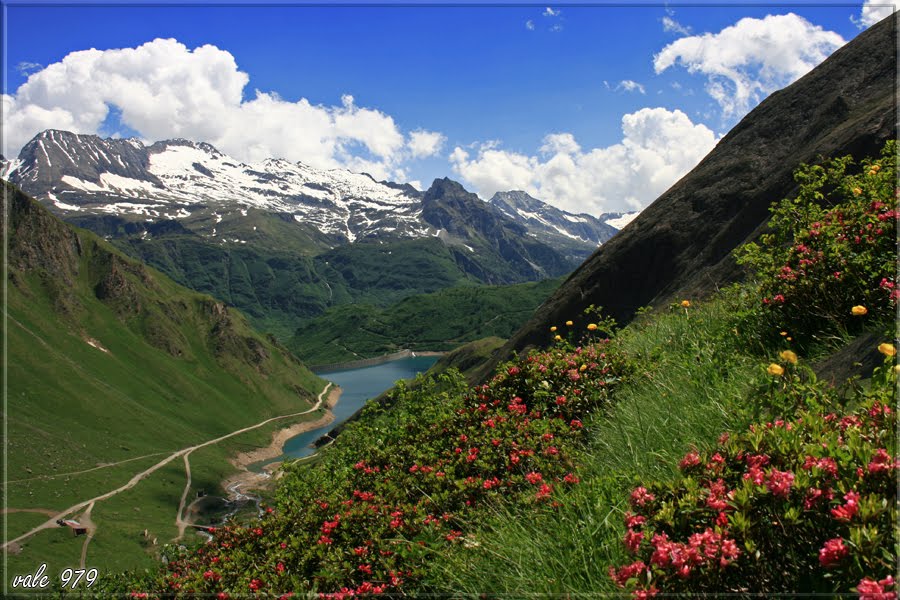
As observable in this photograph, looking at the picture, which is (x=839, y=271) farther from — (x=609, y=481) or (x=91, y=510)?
(x=91, y=510)

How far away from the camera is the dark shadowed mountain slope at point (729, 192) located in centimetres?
3334

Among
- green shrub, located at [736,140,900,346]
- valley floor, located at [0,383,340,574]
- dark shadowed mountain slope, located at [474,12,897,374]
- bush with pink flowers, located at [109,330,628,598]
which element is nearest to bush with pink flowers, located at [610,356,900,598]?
bush with pink flowers, located at [109,330,628,598]

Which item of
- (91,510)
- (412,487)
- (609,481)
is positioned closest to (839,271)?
(609,481)

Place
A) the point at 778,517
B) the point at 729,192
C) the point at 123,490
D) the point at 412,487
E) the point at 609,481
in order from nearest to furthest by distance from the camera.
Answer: the point at 778,517 → the point at 609,481 → the point at 412,487 → the point at 729,192 → the point at 123,490

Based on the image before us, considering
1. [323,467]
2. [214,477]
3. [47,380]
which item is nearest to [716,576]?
[323,467]

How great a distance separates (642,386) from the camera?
8273mm

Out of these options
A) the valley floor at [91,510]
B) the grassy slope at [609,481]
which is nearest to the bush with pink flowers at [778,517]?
the grassy slope at [609,481]

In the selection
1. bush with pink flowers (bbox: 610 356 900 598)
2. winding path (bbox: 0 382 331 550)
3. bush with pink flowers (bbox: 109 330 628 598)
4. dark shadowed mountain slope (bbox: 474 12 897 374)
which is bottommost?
winding path (bbox: 0 382 331 550)

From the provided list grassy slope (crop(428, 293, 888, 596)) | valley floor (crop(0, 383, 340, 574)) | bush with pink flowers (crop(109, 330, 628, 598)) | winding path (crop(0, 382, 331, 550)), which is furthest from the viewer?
winding path (crop(0, 382, 331, 550))

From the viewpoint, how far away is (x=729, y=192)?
38.3 metres

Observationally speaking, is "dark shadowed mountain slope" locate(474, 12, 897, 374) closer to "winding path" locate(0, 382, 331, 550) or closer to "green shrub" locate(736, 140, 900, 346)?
"green shrub" locate(736, 140, 900, 346)

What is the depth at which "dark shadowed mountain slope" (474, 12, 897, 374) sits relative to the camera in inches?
1313

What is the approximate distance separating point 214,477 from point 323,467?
17031 cm

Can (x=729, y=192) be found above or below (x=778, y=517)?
above
